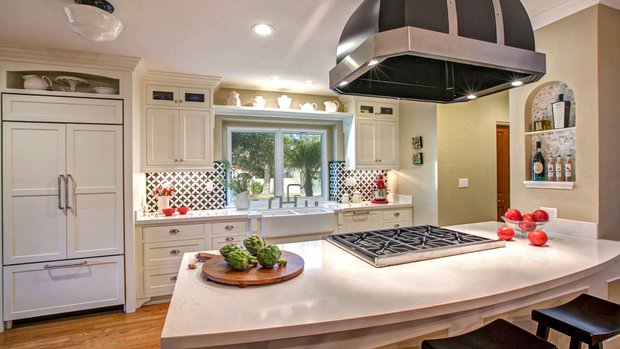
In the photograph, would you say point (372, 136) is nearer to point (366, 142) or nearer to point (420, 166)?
point (366, 142)

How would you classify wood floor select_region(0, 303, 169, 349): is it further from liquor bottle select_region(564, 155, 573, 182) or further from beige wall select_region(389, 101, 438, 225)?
liquor bottle select_region(564, 155, 573, 182)

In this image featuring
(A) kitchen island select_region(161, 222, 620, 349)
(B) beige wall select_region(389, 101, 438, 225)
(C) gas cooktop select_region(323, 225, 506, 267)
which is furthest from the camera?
(B) beige wall select_region(389, 101, 438, 225)

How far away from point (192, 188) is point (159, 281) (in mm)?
1119

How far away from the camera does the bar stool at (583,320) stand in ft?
3.99

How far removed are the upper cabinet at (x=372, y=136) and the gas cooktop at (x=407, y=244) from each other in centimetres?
216

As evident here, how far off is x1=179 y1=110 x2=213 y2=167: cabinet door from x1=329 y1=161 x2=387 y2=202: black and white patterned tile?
1811 mm

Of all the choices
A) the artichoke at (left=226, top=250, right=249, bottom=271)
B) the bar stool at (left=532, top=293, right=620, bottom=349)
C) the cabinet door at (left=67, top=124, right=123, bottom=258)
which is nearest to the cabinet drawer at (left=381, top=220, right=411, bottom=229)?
the bar stool at (left=532, top=293, right=620, bottom=349)

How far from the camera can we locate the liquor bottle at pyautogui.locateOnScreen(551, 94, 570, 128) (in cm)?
227

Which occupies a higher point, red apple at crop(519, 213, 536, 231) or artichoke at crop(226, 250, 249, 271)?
red apple at crop(519, 213, 536, 231)

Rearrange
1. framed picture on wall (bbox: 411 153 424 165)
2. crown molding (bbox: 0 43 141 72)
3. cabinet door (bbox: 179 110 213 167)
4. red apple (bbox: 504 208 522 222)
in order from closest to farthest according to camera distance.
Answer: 1. red apple (bbox: 504 208 522 222)
2. crown molding (bbox: 0 43 141 72)
3. cabinet door (bbox: 179 110 213 167)
4. framed picture on wall (bbox: 411 153 424 165)

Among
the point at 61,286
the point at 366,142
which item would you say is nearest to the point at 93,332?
the point at 61,286

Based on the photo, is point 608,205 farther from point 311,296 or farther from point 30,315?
point 30,315

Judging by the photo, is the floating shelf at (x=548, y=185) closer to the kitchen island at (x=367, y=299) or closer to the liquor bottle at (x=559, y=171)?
the liquor bottle at (x=559, y=171)

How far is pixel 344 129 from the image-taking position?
4.44 metres
